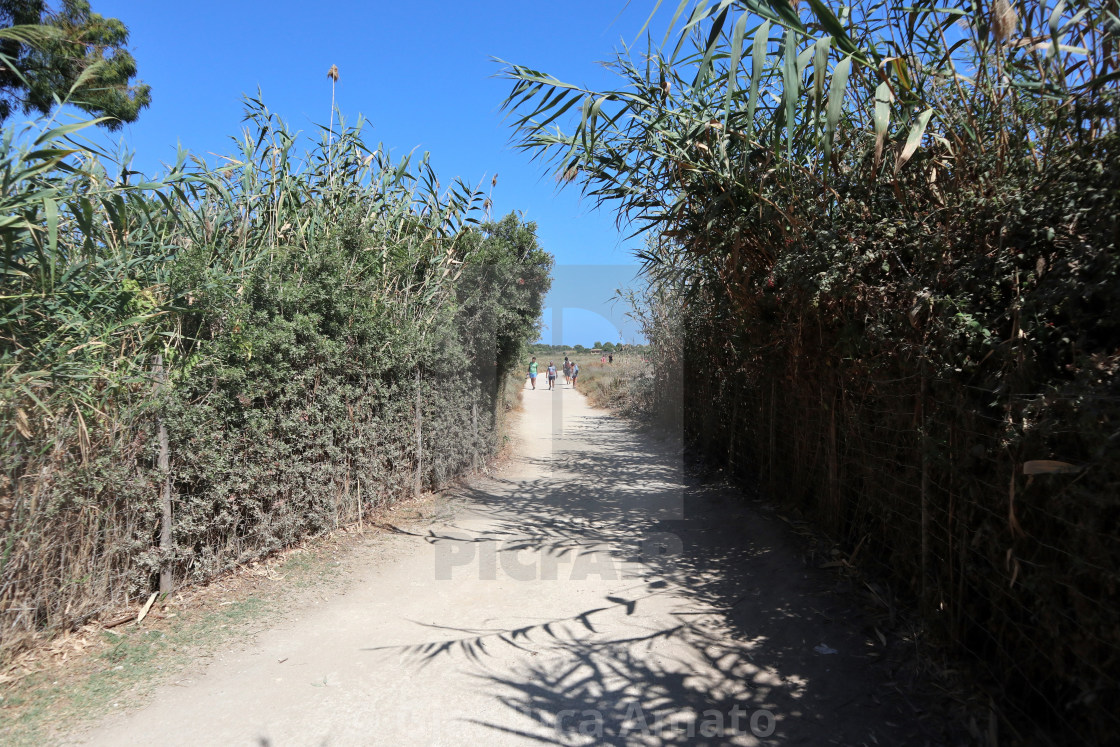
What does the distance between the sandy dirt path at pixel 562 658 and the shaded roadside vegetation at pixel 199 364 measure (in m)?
0.92

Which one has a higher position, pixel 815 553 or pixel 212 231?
pixel 212 231

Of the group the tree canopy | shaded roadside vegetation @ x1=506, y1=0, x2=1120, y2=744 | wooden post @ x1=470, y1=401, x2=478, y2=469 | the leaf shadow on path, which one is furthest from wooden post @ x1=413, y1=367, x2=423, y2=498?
the tree canopy

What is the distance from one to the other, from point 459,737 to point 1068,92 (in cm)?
436

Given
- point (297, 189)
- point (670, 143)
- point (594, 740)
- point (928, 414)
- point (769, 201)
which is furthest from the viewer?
point (297, 189)

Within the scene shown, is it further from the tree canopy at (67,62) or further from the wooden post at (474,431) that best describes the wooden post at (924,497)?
the tree canopy at (67,62)

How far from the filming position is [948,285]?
334 centimetres

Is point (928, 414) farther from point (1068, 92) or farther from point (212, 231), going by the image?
point (212, 231)

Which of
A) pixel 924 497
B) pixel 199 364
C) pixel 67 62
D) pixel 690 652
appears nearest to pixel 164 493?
pixel 199 364

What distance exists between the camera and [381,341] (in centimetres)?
668

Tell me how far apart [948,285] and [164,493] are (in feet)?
16.0

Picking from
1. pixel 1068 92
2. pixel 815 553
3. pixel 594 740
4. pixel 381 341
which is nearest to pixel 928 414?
pixel 1068 92

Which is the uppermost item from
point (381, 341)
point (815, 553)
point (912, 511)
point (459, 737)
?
point (381, 341)

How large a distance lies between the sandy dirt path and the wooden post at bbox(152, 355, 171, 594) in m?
0.83

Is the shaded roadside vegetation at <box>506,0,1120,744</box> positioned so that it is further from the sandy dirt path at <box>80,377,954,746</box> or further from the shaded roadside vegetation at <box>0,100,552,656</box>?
the shaded roadside vegetation at <box>0,100,552,656</box>
